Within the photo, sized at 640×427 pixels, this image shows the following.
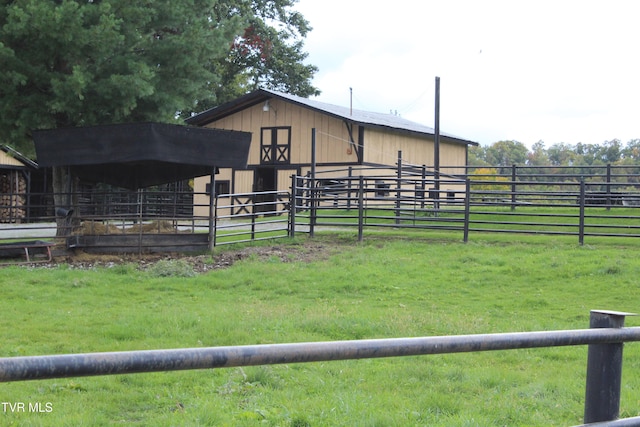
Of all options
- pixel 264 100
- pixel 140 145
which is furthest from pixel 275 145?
pixel 140 145

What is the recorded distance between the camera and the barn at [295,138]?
32062 mm

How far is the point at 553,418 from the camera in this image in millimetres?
5121

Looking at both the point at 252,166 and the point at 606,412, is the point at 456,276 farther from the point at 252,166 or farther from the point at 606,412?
the point at 252,166

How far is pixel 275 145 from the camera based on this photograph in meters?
33.9

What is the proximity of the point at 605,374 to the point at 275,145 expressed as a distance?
31.4 metres

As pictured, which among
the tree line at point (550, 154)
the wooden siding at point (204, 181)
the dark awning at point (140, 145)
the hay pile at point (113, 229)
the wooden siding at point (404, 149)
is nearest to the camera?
the dark awning at point (140, 145)

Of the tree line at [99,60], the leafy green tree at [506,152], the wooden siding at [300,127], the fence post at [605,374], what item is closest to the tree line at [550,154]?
the leafy green tree at [506,152]

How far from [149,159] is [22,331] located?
7240 mm

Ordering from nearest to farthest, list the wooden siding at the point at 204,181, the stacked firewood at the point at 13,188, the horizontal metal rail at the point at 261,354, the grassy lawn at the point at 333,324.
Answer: the horizontal metal rail at the point at 261,354 < the grassy lawn at the point at 333,324 < the stacked firewood at the point at 13,188 < the wooden siding at the point at 204,181

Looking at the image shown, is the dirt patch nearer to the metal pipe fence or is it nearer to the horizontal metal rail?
the metal pipe fence

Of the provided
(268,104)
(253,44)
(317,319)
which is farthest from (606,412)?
(253,44)

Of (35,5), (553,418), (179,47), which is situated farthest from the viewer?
(179,47)

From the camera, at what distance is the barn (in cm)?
3206

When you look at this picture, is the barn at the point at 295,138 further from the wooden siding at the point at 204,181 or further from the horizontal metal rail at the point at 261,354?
the horizontal metal rail at the point at 261,354
